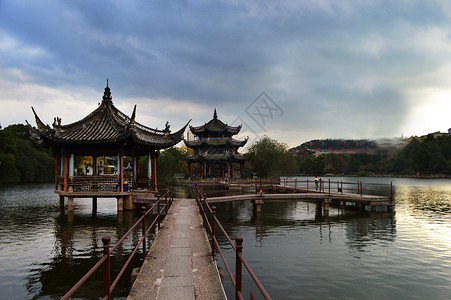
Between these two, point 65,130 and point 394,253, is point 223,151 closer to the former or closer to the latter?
point 65,130

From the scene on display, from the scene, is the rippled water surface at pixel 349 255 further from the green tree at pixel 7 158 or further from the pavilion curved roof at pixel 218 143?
the green tree at pixel 7 158

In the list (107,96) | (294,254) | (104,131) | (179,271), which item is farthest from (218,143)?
(179,271)

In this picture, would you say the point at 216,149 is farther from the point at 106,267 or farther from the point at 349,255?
the point at 106,267

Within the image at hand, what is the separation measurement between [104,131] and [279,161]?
Answer: 3873cm

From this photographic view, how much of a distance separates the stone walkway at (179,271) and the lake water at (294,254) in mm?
1365

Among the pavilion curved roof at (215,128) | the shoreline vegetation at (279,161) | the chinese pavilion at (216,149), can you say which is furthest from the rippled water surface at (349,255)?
the pavilion curved roof at (215,128)

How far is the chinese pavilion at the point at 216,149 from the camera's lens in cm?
4865

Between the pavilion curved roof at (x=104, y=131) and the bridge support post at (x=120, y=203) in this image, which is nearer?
the pavilion curved roof at (x=104, y=131)

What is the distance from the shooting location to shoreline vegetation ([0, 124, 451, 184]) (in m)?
52.8

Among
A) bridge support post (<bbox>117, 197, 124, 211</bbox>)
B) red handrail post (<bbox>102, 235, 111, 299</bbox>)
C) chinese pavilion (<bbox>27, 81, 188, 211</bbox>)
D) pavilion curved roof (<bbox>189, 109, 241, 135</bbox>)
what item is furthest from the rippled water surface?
pavilion curved roof (<bbox>189, 109, 241, 135</bbox>)

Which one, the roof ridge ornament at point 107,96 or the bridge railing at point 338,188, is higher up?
the roof ridge ornament at point 107,96

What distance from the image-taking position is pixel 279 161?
5378 cm

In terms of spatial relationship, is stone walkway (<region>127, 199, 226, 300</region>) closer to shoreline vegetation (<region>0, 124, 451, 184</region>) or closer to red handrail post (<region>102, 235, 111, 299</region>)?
red handrail post (<region>102, 235, 111, 299</region>)

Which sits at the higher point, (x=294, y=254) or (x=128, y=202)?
(x=128, y=202)
